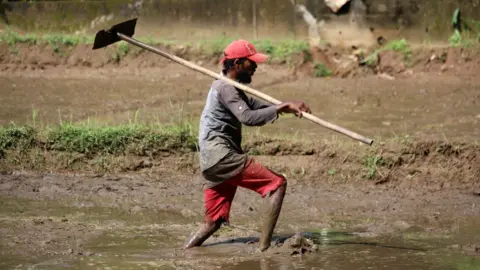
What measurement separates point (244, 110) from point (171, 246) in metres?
1.32

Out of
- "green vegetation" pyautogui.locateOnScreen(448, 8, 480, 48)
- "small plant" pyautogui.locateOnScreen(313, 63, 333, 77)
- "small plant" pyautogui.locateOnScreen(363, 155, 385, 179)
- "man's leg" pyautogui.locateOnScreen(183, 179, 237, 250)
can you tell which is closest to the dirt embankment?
"small plant" pyautogui.locateOnScreen(313, 63, 333, 77)

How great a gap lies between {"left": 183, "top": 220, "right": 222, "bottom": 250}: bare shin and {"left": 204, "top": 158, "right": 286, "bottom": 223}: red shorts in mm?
59

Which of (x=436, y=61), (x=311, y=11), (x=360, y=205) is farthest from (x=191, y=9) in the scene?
(x=360, y=205)

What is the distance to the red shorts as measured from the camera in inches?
256

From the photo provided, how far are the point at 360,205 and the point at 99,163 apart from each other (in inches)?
102

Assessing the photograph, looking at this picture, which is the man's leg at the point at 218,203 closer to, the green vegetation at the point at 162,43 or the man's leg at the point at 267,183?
the man's leg at the point at 267,183

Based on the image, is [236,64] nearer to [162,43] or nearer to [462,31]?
[162,43]

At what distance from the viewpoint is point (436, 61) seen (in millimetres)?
12500

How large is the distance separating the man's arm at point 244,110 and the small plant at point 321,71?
20.9ft

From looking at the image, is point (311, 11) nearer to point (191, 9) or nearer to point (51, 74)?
point (191, 9)

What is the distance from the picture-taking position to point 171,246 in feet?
22.6

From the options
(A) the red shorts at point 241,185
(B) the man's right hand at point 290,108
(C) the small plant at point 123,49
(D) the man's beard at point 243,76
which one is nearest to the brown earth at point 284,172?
(A) the red shorts at point 241,185

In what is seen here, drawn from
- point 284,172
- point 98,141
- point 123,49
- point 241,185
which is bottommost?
point 284,172

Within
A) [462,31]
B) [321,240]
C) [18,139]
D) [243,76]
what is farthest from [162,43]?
[243,76]
